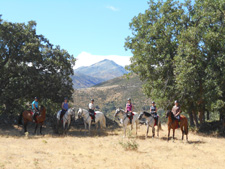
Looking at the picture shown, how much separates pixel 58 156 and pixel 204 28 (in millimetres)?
16876

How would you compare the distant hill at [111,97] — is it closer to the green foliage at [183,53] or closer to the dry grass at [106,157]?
the green foliage at [183,53]

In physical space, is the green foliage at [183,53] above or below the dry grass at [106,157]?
above

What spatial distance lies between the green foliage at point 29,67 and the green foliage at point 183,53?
7.76m

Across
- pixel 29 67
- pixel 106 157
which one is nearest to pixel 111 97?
pixel 29 67

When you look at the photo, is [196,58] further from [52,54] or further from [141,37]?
[52,54]

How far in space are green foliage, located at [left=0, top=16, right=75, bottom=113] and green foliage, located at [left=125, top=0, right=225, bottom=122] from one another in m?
7.76

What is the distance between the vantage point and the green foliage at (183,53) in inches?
808

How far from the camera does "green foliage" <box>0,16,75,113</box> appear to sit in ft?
71.1

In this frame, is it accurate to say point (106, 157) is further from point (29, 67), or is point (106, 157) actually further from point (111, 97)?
point (111, 97)

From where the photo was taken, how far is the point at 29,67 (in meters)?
22.3

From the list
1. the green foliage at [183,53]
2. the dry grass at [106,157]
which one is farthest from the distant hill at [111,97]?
the dry grass at [106,157]

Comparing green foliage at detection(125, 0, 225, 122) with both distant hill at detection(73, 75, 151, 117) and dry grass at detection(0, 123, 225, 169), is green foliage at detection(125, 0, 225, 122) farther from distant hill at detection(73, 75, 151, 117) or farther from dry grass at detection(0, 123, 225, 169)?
distant hill at detection(73, 75, 151, 117)

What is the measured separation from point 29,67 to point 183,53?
14.3m

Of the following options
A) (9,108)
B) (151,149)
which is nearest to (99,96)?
(9,108)
